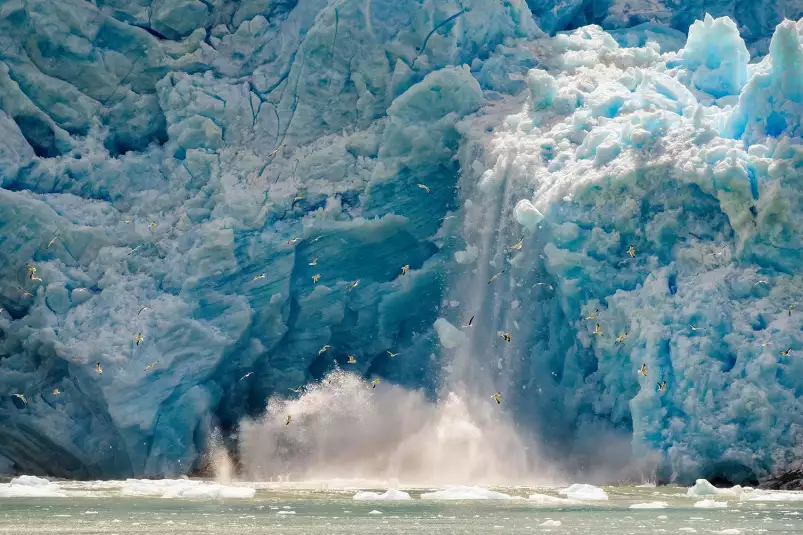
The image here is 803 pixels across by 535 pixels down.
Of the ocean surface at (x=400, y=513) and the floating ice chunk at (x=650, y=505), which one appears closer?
the ocean surface at (x=400, y=513)

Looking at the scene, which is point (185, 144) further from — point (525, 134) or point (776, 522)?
point (776, 522)

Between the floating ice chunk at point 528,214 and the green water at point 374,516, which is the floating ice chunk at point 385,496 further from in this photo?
the floating ice chunk at point 528,214

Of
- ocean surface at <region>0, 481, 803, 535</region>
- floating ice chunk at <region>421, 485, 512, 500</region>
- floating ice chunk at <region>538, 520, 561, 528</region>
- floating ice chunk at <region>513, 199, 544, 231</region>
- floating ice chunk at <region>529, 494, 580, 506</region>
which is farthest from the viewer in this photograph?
floating ice chunk at <region>513, 199, 544, 231</region>

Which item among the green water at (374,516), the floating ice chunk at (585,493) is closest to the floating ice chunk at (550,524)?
the green water at (374,516)

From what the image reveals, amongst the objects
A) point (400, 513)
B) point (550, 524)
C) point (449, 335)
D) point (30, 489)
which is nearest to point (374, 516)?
point (400, 513)

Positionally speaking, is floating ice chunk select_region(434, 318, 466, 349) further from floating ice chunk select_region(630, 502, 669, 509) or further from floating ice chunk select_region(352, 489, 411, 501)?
floating ice chunk select_region(630, 502, 669, 509)

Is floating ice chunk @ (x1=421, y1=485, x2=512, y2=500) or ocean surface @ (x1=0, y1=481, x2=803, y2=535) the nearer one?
ocean surface @ (x1=0, y1=481, x2=803, y2=535)

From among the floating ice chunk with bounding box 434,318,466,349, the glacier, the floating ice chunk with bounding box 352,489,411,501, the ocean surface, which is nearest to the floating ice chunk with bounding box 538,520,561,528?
the ocean surface
